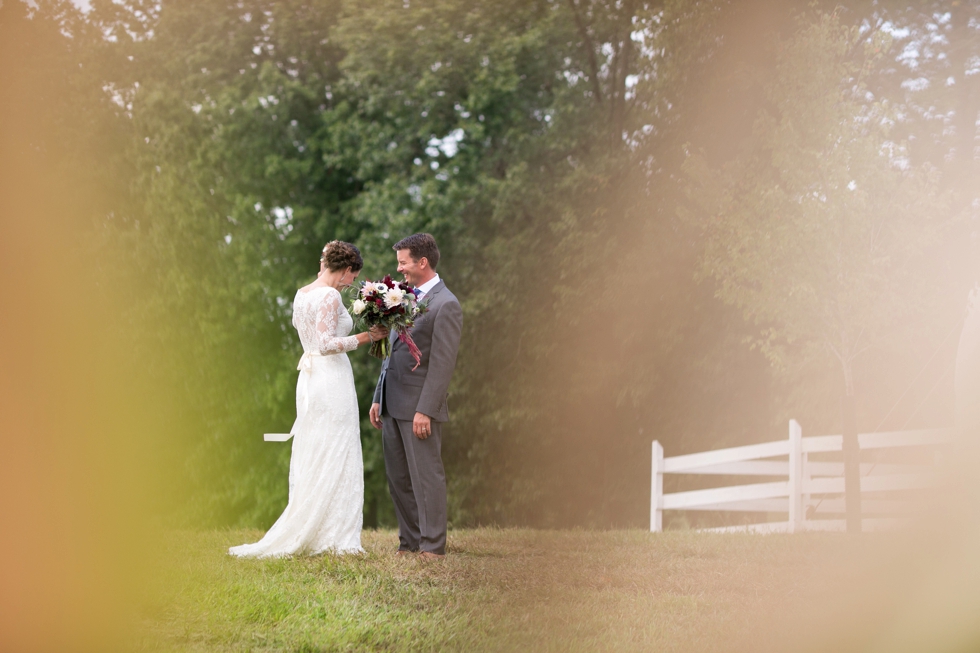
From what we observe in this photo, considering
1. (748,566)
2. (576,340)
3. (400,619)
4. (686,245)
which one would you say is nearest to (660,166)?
(686,245)

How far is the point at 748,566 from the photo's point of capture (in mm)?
5438

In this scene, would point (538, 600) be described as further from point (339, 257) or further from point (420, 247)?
point (339, 257)

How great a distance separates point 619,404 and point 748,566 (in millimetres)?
9527

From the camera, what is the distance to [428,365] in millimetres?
5473

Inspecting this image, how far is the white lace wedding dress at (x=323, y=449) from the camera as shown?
5516 millimetres

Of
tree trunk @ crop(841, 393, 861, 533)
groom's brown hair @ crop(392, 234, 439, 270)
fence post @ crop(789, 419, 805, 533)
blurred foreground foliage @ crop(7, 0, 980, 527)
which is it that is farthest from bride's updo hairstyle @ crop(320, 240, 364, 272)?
blurred foreground foliage @ crop(7, 0, 980, 527)

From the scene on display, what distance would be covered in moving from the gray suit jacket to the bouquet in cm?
14

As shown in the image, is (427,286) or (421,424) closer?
(421,424)

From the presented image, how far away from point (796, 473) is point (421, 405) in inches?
205

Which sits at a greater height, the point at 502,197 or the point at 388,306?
the point at 502,197

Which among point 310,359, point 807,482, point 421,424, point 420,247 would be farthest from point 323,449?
point 807,482

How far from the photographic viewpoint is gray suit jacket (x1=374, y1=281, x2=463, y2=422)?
17.6 feet

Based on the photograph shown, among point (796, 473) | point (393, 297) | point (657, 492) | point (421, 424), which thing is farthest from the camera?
point (657, 492)

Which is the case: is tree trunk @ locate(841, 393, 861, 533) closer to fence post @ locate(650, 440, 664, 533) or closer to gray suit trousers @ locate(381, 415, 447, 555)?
fence post @ locate(650, 440, 664, 533)
